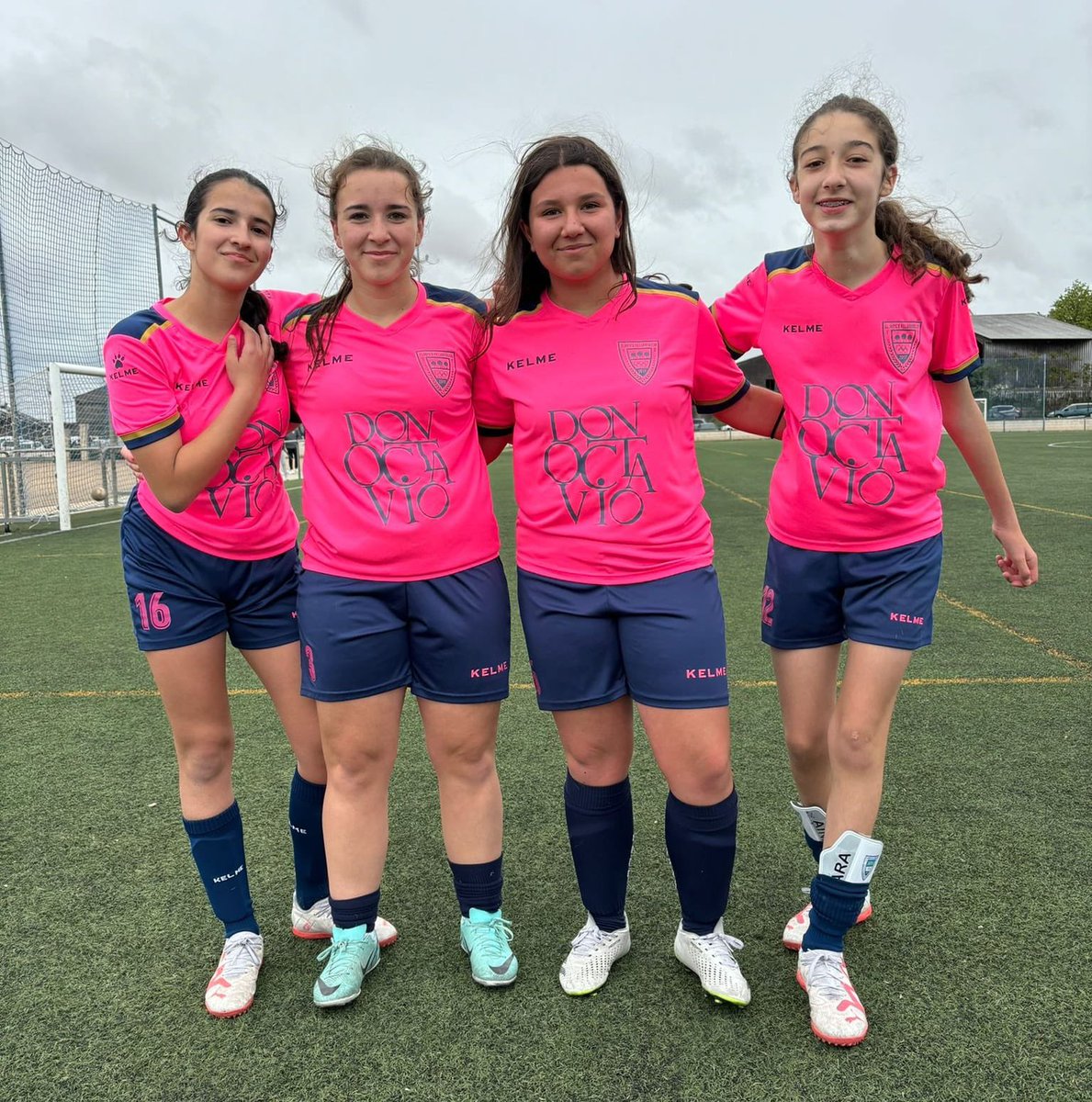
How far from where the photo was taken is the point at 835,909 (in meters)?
2.06

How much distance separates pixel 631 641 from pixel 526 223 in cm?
100

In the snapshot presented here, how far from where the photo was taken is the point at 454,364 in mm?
2086

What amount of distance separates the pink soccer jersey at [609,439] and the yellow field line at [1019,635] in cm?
340

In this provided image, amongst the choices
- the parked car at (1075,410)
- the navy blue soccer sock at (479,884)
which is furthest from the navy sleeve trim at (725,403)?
the parked car at (1075,410)

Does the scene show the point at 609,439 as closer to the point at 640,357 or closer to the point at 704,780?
the point at 640,357

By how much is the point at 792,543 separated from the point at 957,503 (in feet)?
34.5

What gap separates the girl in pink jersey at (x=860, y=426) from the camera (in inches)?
79.6

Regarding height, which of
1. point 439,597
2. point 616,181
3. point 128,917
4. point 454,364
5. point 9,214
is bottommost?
point 128,917

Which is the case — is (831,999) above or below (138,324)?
below

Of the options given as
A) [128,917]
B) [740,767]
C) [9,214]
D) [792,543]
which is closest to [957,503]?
[740,767]

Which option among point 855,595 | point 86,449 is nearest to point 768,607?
point 855,595

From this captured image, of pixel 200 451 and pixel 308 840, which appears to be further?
pixel 308 840

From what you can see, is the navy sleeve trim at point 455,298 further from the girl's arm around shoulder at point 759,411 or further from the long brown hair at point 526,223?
the girl's arm around shoulder at point 759,411

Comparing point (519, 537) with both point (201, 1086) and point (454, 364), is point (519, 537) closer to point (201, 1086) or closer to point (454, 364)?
point (454, 364)
